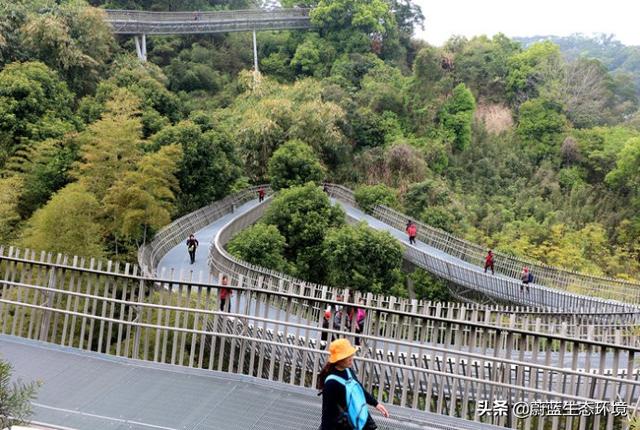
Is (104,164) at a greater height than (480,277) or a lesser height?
greater

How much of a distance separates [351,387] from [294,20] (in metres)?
43.4

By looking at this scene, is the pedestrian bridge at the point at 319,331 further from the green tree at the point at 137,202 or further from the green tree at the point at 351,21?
the green tree at the point at 351,21

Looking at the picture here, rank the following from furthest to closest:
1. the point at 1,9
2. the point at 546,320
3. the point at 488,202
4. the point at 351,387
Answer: the point at 488,202
the point at 1,9
the point at 546,320
the point at 351,387

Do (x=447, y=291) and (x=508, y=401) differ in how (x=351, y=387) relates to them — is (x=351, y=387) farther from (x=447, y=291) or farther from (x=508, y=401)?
(x=447, y=291)

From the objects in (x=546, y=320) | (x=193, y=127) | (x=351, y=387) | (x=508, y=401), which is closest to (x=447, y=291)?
(x=546, y=320)

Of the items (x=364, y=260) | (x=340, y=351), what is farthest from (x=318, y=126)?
(x=340, y=351)

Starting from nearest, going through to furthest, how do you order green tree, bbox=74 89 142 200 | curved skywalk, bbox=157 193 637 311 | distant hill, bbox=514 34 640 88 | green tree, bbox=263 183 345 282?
curved skywalk, bbox=157 193 637 311 → green tree, bbox=74 89 142 200 → green tree, bbox=263 183 345 282 → distant hill, bbox=514 34 640 88

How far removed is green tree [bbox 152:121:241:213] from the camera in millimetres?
23984

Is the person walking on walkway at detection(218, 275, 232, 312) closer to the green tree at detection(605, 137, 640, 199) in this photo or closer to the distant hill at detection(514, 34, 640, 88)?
the green tree at detection(605, 137, 640, 199)

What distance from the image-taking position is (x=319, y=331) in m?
6.77

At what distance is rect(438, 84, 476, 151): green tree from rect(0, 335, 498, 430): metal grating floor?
29.3 metres

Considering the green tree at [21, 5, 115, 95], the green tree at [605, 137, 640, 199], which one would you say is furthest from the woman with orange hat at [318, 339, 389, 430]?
the green tree at [605, 137, 640, 199]

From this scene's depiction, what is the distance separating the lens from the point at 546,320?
43.6 ft

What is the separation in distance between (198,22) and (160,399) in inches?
1521
